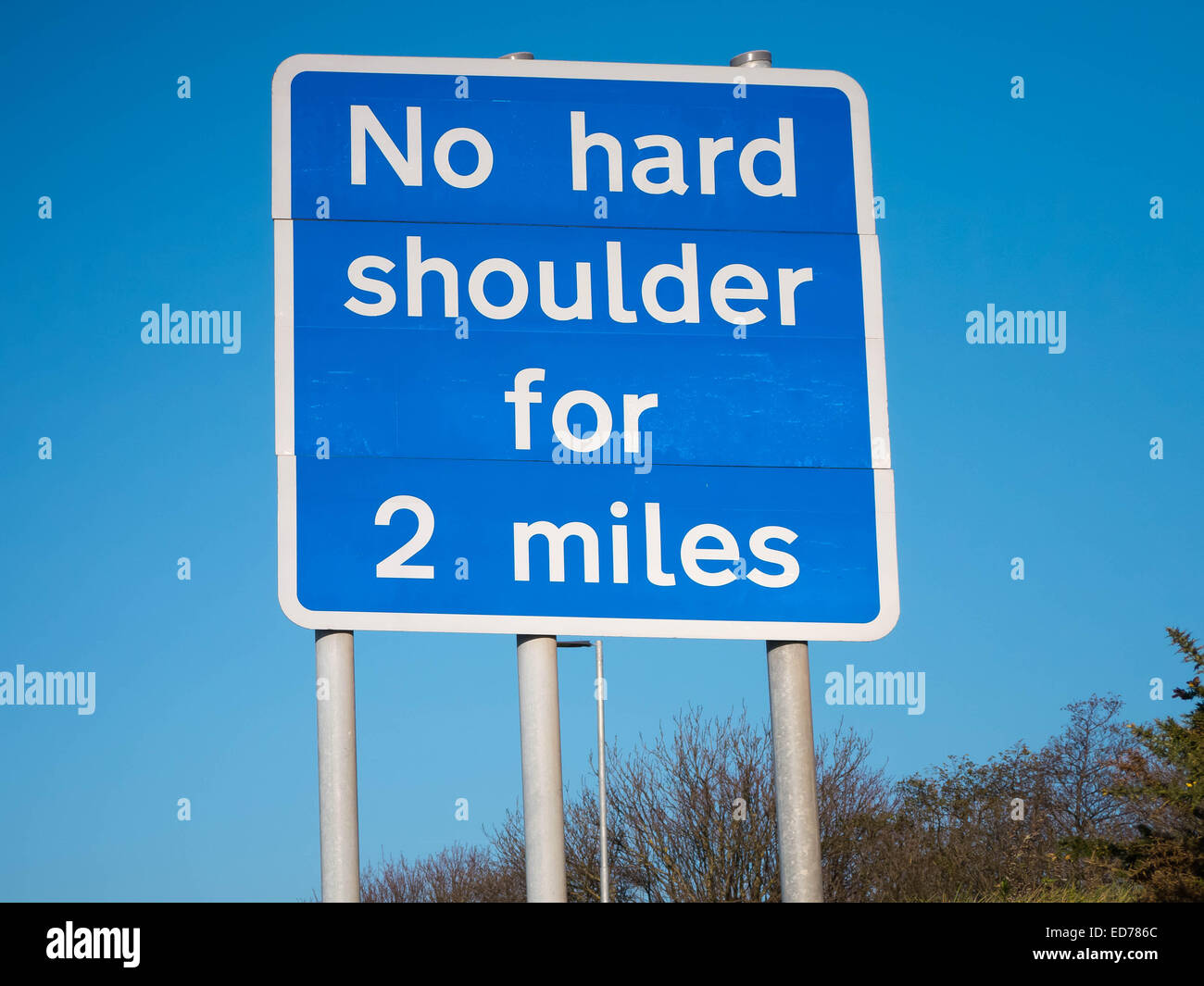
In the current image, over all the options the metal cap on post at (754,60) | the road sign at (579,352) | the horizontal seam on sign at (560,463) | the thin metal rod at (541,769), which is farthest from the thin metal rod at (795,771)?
the metal cap on post at (754,60)

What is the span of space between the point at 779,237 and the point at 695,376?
0.62 metres

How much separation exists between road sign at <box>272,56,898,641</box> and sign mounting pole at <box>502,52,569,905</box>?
0.64 feet

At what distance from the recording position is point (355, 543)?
16.6 feet

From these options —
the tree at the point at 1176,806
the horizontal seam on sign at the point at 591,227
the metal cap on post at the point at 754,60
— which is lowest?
the tree at the point at 1176,806

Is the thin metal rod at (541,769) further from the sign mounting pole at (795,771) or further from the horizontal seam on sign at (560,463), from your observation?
the sign mounting pole at (795,771)

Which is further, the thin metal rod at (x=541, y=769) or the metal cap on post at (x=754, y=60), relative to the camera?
the metal cap on post at (x=754, y=60)

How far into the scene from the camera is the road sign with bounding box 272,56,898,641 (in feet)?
16.8

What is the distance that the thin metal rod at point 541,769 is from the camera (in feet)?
16.5

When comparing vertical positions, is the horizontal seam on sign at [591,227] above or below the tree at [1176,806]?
above

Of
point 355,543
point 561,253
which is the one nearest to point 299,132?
point 561,253

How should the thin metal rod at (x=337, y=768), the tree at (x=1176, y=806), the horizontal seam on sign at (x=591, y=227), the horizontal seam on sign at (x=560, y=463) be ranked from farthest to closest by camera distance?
the tree at (x=1176, y=806) → the horizontal seam on sign at (x=591, y=227) → the horizontal seam on sign at (x=560, y=463) → the thin metal rod at (x=337, y=768)

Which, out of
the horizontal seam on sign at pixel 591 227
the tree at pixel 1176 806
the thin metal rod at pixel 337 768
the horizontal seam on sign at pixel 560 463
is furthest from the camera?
the tree at pixel 1176 806

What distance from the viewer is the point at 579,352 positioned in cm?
534
